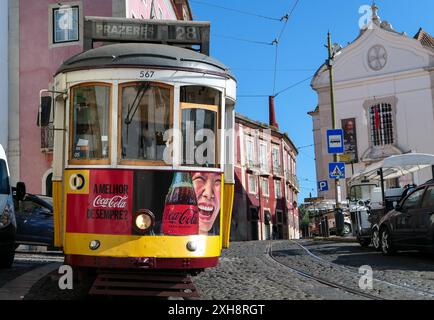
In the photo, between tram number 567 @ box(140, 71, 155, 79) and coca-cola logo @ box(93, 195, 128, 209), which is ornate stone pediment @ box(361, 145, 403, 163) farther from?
coca-cola logo @ box(93, 195, 128, 209)

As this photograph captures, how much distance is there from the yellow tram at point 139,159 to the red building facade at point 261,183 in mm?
32536

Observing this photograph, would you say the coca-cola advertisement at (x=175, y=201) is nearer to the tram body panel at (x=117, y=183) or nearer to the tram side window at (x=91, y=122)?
the tram body panel at (x=117, y=183)

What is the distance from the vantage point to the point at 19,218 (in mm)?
14102

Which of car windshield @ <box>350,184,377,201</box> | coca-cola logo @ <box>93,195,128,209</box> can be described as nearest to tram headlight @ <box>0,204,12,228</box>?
coca-cola logo @ <box>93,195,128,209</box>

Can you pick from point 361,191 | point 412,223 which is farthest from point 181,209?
point 361,191

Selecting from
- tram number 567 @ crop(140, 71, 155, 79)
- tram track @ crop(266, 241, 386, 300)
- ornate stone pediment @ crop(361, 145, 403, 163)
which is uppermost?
ornate stone pediment @ crop(361, 145, 403, 163)

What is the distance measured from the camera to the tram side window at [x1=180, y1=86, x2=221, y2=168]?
22.1 feet

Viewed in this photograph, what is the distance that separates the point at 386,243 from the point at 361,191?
Result: 21.1 feet

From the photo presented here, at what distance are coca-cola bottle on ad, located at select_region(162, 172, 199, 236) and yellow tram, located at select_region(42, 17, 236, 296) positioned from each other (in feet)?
0.04

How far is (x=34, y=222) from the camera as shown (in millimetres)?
14227

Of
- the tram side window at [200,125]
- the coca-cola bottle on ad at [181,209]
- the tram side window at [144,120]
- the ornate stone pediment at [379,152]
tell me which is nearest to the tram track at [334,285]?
the coca-cola bottle on ad at [181,209]

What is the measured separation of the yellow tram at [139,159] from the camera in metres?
6.40

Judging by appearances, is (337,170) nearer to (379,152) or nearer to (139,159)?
(139,159)
